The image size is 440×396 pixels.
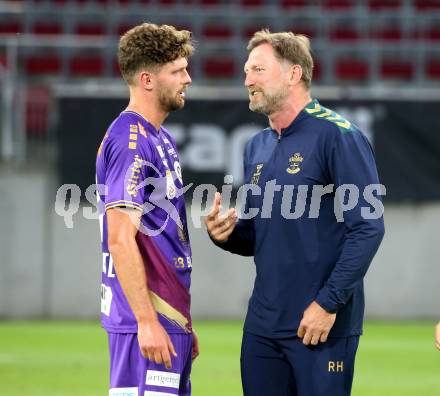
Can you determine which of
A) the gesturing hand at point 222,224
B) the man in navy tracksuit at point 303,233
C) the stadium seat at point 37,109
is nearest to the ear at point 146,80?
the man in navy tracksuit at point 303,233

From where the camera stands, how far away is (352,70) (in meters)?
16.4

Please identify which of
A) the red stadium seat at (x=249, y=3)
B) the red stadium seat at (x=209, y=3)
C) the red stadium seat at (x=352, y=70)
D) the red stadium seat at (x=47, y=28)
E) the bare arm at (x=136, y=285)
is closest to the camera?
the bare arm at (x=136, y=285)

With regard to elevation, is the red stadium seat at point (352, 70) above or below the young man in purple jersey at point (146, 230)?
above

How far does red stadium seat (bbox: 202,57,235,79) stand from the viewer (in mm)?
15367

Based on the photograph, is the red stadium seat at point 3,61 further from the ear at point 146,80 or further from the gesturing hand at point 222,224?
the ear at point 146,80

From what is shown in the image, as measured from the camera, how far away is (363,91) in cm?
1390

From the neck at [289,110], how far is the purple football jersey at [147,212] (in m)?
0.64

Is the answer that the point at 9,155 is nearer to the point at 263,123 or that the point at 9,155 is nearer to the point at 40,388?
the point at 263,123

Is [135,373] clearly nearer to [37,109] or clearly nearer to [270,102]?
[270,102]

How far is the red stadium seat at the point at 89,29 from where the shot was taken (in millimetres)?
17141

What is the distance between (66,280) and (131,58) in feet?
31.0

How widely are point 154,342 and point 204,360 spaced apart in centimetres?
612

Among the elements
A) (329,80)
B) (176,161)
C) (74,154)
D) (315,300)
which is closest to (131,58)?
(176,161)

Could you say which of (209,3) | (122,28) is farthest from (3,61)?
(209,3)
